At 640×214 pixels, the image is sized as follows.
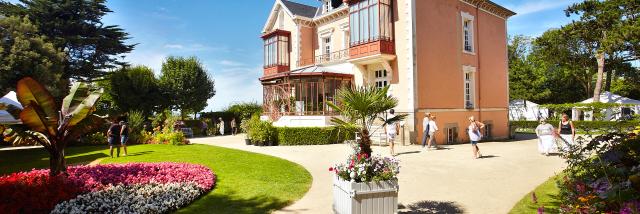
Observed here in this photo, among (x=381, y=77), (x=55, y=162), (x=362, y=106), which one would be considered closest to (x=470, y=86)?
(x=381, y=77)

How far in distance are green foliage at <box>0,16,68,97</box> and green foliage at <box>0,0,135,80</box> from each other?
10.1 feet

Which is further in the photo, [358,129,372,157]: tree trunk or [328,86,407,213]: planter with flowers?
[358,129,372,157]: tree trunk

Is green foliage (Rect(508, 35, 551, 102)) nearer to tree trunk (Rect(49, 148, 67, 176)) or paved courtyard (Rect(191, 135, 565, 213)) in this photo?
paved courtyard (Rect(191, 135, 565, 213))

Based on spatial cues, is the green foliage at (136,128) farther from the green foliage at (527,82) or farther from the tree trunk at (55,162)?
the green foliage at (527,82)

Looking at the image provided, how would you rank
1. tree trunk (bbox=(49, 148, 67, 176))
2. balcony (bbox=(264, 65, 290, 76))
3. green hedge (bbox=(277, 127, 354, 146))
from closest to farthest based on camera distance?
1. tree trunk (bbox=(49, 148, 67, 176))
2. green hedge (bbox=(277, 127, 354, 146))
3. balcony (bbox=(264, 65, 290, 76))

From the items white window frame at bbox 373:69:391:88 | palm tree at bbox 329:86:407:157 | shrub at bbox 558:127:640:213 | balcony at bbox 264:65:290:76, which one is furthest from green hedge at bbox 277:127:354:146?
shrub at bbox 558:127:640:213

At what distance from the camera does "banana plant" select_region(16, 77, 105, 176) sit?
7621 mm

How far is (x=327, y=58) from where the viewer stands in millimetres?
25328

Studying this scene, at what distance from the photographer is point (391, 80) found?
66.4ft

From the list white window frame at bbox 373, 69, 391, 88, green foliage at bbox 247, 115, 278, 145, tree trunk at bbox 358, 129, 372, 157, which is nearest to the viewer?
tree trunk at bbox 358, 129, 372, 157

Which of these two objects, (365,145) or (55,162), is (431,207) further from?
(55,162)

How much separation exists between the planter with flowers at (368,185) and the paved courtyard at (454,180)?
3.43 feet

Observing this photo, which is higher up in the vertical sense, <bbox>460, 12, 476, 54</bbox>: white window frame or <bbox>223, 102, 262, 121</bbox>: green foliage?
<bbox>460, 12, 476, 54</bbox>: white window frame

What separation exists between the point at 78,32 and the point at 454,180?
33212 millimetres
